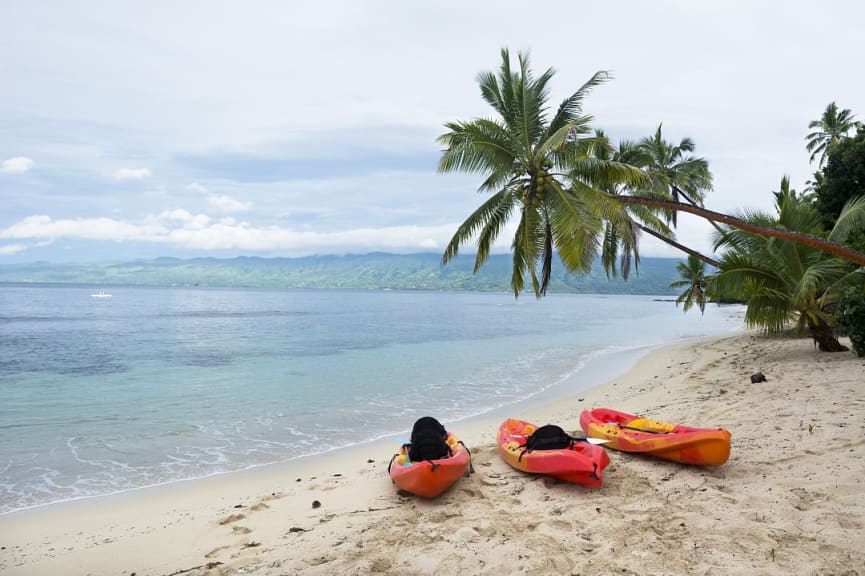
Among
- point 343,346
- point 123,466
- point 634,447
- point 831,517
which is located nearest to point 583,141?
point 634,447

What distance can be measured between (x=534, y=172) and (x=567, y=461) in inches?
217

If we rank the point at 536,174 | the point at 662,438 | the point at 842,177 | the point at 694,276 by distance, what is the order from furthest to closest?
1. the point at 694,276
2. the point at 842,177
3. the point at 536,174
4. the point at 662,438

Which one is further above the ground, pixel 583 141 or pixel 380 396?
pixel 583 141

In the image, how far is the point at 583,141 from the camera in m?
9.66

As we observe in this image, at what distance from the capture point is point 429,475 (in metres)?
5.69

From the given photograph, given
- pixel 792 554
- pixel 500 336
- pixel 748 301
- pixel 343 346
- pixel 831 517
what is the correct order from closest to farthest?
1. pixel 792 554
2. pixel 831 517
3. pixel 748 301
4. pixel 343 346
5. pixel 500 336

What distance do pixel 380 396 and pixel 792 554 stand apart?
10896mm

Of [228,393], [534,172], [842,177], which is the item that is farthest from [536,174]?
[842,177]

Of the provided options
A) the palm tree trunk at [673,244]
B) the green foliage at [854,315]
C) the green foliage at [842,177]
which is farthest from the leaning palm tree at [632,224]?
the green foliage at [842,177]

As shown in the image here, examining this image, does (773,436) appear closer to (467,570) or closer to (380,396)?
(467,570)

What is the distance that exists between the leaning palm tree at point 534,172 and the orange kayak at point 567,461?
157 inches

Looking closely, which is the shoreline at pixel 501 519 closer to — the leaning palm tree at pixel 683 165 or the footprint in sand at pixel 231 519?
the footprint in sand at pixel 231 519

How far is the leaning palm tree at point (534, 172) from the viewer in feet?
29.9

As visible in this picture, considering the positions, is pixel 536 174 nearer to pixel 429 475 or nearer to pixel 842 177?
pixel 429 475
